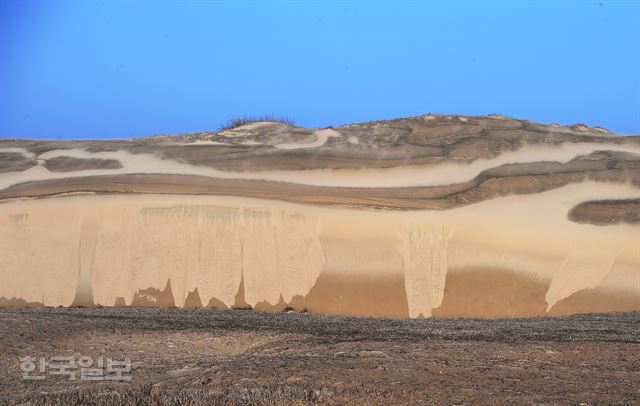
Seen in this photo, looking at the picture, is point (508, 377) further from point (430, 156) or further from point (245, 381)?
point (430, 156)

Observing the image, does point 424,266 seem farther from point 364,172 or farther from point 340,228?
point 364,172

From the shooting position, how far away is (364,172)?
10961 mm

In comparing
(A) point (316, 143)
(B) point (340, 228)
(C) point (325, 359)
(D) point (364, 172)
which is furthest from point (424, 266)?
(C) point (325, 359)

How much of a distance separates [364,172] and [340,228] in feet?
3.41

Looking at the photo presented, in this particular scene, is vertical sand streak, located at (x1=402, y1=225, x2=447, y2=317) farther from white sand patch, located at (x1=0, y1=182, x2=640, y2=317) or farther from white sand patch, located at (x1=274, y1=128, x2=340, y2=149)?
white sand patch, located at (x1=274, y1=128, x2=340, y2=149)

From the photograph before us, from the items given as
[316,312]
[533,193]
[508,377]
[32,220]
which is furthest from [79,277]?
[508,377]

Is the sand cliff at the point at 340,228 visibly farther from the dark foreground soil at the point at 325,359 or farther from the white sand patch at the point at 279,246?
the dark foreground soil at the point at 325,359

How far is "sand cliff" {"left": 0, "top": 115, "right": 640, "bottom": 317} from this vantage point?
9992mm

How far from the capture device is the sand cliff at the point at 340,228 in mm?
9992

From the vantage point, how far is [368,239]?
1022 cm

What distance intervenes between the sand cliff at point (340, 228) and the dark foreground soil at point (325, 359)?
1781 mm

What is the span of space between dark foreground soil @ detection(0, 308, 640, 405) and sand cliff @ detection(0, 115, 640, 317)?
178cm

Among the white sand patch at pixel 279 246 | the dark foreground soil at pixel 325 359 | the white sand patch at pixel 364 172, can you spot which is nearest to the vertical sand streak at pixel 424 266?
the white sand patch at pixel 279 246

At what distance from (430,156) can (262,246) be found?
2.63 meters
